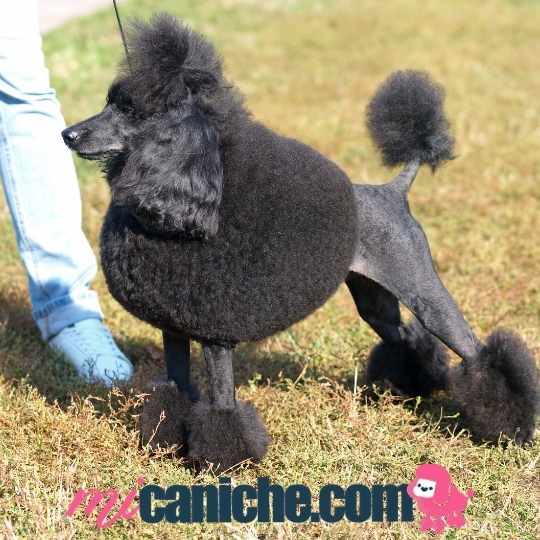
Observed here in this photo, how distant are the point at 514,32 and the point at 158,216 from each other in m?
9.75

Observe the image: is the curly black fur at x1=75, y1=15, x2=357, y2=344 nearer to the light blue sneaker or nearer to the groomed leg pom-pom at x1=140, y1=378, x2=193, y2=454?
the groomed leg pom-pom at x1=140, y1=378, x2=193, y2=454

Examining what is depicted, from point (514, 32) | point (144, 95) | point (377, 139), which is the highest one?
point (144, 95)

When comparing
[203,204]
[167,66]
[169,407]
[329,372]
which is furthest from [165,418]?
[167,66]

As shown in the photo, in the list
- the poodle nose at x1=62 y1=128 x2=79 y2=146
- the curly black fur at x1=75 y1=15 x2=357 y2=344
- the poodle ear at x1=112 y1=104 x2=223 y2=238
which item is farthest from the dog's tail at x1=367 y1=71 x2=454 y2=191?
the poodle nose at x1=62 y1=128 x2=79 y2=146

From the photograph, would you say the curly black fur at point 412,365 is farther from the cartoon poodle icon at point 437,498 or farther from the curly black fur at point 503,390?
the cartoon poodle icon at point 437,498

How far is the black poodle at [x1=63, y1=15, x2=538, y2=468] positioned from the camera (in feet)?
6.83

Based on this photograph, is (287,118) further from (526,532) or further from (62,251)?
(526,532)

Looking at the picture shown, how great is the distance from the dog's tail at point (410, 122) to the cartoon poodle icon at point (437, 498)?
2.98 ft

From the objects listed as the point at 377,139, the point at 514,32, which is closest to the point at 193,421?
the point at 377,139

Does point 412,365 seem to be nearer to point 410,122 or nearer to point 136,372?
point 410,122

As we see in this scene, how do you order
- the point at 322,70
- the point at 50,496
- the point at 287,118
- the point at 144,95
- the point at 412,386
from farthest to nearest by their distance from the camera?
the point at 322,70
the point at 287,118
the point at 412,386
the point at 50,496
the point at 144,95

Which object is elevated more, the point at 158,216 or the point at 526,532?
the point at 158,216

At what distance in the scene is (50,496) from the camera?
7.28ft

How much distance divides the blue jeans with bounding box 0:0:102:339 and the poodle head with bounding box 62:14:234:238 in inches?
35.1
